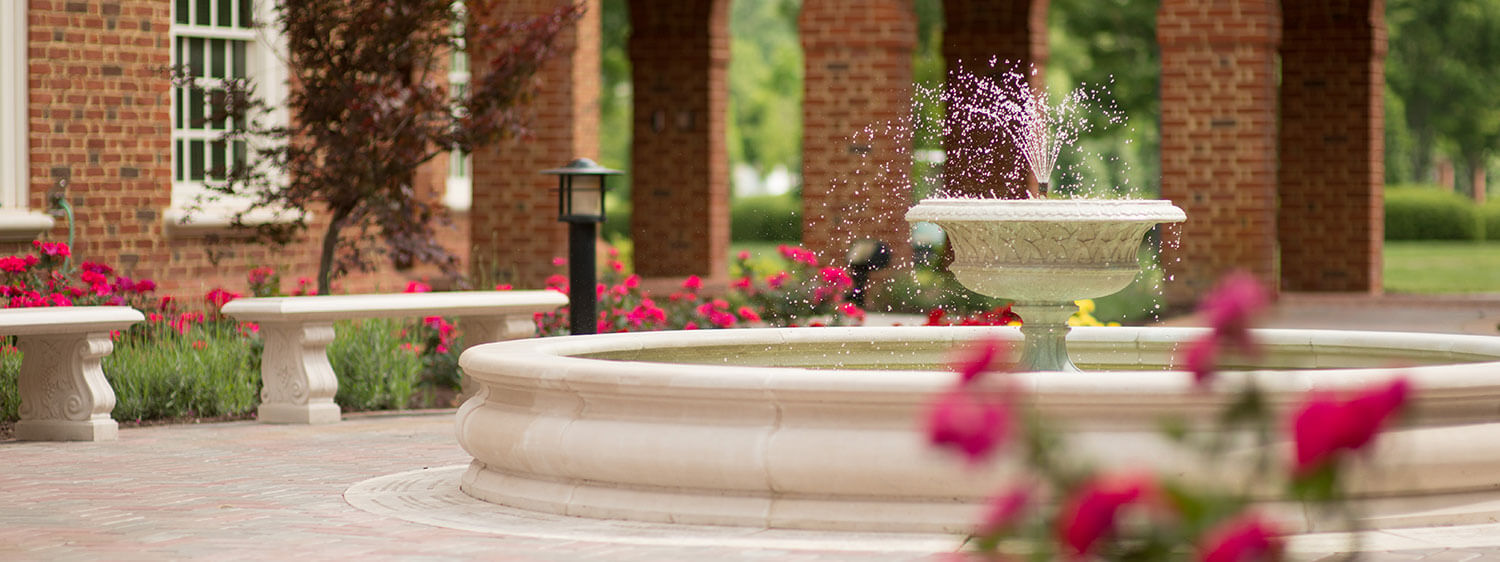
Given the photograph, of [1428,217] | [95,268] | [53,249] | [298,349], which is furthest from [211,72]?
[1428,217]

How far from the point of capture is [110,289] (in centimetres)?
1219

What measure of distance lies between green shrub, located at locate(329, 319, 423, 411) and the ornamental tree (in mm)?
1469

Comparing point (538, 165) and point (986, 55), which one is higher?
point (986, 55)

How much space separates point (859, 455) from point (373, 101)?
7.79 metres

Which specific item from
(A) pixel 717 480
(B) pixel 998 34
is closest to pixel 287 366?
(A) pixel 717 480

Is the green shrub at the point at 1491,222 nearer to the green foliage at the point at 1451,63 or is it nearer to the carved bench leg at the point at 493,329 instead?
the green foliage at the point at 1451,63

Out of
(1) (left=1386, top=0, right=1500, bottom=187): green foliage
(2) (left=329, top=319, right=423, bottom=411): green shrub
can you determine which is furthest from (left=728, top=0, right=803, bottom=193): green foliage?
(2) (left=329, top=319, right=423, bottom=411): green shrub

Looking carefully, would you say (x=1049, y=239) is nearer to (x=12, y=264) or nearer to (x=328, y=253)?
(x=12, y=264)

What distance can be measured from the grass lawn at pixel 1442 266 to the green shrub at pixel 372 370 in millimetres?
17631

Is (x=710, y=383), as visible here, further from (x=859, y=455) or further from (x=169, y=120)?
(x=169, y=120)

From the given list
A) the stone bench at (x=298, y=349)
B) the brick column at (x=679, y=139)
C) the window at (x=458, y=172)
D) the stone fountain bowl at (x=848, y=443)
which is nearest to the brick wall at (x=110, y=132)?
the stone bench at (x=298, y=349)

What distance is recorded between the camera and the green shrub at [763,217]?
49.6 m

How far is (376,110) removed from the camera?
529 inches

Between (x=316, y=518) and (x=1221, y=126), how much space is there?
12134 millimetres
